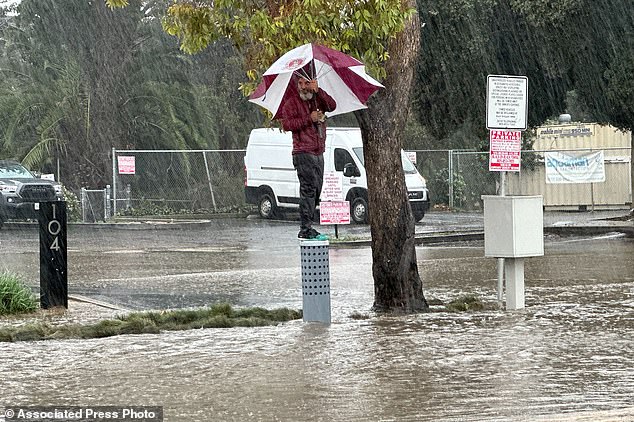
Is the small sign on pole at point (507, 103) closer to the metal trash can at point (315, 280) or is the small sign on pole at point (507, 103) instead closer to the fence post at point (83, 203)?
the metal trash can at point (315, 280)

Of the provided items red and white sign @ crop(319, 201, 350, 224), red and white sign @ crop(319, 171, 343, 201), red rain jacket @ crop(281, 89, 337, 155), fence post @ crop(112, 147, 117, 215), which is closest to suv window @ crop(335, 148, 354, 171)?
fence post @ crop(112, 147, 117, 215)

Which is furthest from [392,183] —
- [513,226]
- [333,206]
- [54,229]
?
[333,206]

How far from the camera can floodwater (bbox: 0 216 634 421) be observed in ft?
23.0

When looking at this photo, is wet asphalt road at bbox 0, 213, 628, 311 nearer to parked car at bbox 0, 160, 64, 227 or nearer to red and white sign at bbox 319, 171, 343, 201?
parked car at bbox 0, 160, 64, 227

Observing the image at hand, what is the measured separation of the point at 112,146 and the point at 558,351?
32.0 m

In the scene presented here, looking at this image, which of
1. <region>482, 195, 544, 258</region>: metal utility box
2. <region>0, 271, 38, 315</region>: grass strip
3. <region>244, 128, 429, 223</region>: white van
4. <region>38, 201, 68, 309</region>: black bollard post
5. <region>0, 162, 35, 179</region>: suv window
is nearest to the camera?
<region>482, 195, 544, 258</region>: metal utility box

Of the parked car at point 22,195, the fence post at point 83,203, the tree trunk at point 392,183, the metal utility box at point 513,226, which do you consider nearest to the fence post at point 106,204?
the fence post at point 83,203

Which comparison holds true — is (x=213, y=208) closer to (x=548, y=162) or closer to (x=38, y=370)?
(x=548, y=162)

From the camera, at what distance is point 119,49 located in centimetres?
3947

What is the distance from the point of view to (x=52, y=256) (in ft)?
40.7

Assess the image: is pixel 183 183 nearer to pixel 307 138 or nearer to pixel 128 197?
pixel 128 197

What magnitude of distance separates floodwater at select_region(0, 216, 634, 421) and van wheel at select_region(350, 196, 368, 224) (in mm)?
18566

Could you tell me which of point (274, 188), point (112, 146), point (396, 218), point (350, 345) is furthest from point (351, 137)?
point (350, 345)

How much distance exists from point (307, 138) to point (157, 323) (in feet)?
6.83
